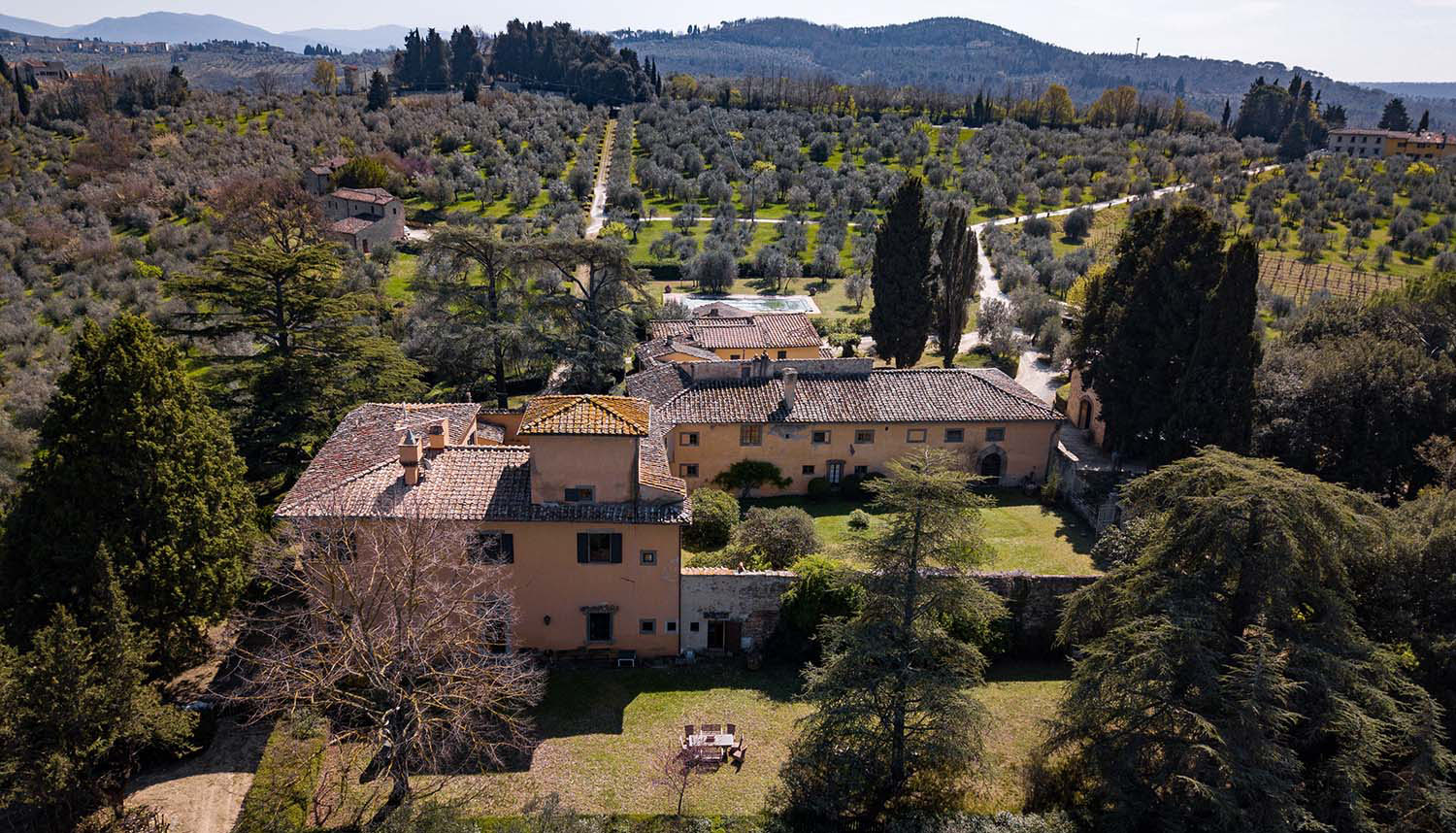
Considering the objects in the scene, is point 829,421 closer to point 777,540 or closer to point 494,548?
point 777,540

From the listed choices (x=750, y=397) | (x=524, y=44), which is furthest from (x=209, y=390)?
(x=524, y=44)

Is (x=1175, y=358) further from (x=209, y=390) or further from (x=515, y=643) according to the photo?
(x=209, y=390)

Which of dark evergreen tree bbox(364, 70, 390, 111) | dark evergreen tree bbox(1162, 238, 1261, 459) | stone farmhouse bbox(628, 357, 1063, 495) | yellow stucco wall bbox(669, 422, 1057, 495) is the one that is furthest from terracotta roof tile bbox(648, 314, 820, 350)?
dark evergreen tree bbox(364, 70, 390, 111)

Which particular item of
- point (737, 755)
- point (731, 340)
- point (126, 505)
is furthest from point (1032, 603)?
point (731, 340)

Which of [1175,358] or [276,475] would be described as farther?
[1175,358]

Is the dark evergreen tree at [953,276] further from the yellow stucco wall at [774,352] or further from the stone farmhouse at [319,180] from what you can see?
the stone farmhouse at [319,180]

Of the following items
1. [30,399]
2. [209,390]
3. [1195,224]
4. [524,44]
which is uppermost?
[524,44]

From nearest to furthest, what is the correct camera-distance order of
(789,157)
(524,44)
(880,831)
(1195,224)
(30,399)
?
(880,831), (1195,224), (30,399), (789,157), (524,44)

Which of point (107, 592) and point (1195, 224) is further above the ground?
point (1195, 224)
